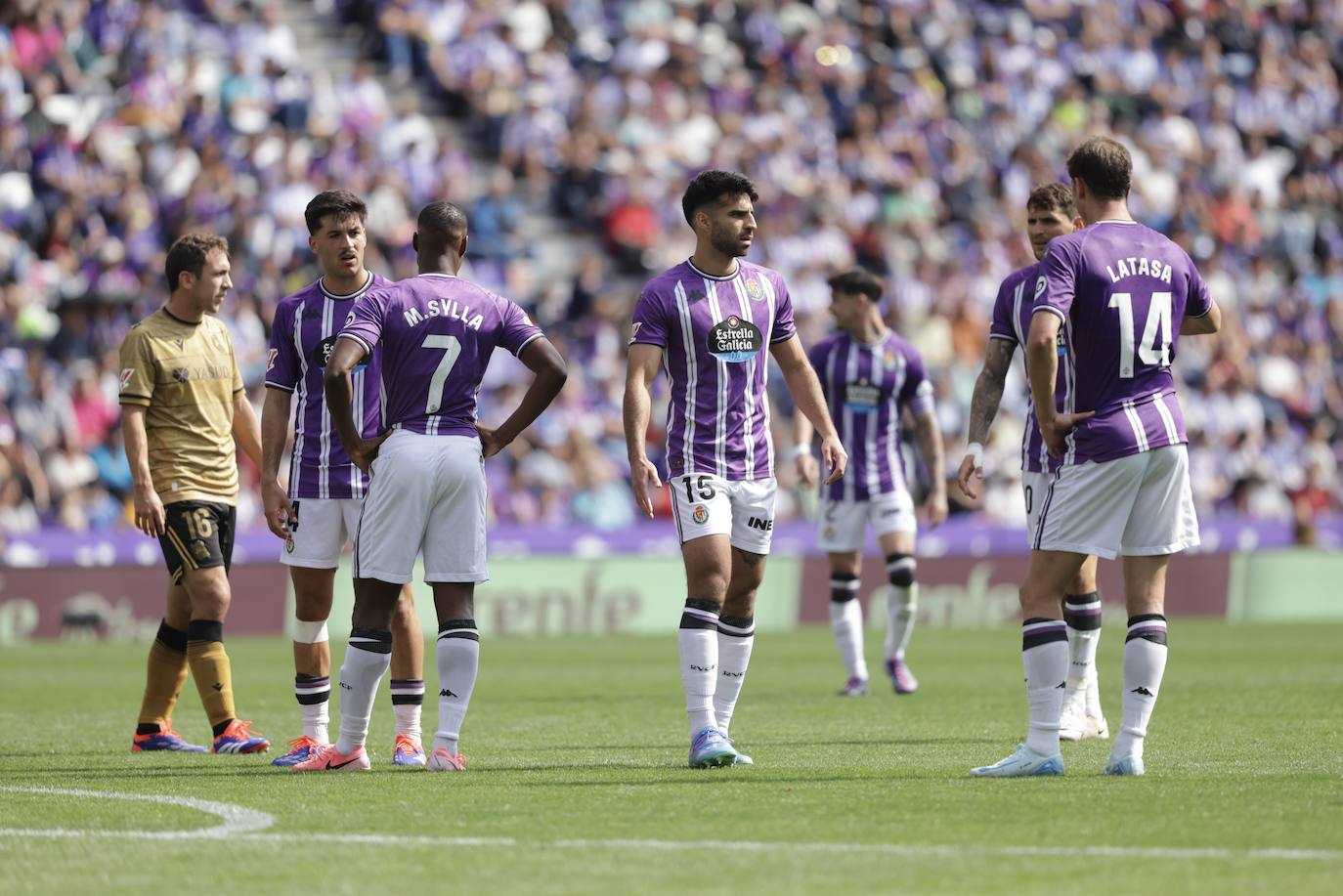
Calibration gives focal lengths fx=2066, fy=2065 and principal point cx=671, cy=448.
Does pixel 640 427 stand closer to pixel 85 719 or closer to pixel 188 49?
pixel 85 719

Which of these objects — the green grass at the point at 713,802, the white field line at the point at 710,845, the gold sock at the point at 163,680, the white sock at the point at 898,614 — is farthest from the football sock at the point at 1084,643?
the gold sock at the point at 163,680

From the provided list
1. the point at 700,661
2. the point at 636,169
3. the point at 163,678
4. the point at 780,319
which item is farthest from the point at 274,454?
the point at 636,169

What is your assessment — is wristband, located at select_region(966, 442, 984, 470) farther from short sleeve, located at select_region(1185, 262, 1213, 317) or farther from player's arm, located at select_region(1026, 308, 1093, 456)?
short sleeve, located at select_region(1185, 262, 1213, 317)

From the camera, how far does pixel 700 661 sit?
9367mm

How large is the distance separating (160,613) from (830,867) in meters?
16.2

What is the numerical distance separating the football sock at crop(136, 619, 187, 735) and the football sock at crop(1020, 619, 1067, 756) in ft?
15.2

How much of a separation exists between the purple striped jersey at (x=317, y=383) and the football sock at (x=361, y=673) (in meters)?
1.02

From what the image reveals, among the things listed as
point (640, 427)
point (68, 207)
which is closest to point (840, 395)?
point (640, 427)

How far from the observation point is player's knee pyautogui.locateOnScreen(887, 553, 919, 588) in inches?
593

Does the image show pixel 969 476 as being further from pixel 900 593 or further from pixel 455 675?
pixel 900 593

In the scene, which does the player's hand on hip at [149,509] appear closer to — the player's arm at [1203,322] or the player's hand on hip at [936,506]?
the player's arm at [1203,322]

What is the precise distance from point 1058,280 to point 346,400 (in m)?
3.03

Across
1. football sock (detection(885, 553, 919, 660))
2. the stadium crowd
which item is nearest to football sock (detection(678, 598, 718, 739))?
football sock (detection(885, 553, 919, 660))

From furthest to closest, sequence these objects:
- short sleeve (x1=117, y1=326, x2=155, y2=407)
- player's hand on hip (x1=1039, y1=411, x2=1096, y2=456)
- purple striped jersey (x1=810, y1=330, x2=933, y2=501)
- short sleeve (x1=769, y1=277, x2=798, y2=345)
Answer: purple striped jersey (x1=810, y1=330, x2=933, y2=501), short sleeve (x1=117, y1=326, x2=155, y2=407), short sleeve (x1=769, y1=277, x2=798, y2=345), player's hand on hip (x1=1039, y1=411, x2=1096, y2=456)
